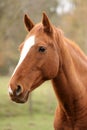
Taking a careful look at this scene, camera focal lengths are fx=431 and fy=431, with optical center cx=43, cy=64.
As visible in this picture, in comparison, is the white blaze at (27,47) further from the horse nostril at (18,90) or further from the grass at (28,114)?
the grass at (28,114)

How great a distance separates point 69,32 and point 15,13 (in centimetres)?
1273

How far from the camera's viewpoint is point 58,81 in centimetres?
515

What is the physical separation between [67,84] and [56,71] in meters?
0.29

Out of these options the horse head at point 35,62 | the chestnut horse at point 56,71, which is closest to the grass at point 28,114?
the chestnut horse at point 56,71

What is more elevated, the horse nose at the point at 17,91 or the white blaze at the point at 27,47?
the white blaze at the point at 27,47

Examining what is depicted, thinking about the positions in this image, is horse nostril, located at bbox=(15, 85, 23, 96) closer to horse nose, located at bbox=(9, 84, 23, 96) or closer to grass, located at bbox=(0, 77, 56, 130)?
horse nose, located at bbox=(9, 84, 23, 96)

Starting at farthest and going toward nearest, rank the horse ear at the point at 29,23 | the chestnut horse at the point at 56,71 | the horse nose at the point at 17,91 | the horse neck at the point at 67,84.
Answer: the horse ear at the point at 29,23
the horse neck at the point at 67,84
the chestnut horse at the point at 56,71
the horse nose at the point at 17,91

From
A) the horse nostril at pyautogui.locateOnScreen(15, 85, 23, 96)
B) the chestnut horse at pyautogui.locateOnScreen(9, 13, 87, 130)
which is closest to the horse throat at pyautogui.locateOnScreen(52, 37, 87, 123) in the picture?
the chestnut horse at pyautogui.locateOnScreen(9, 13, 87, 130)

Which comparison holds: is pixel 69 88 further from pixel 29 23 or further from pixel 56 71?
pixel 29 23

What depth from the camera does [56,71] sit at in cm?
499

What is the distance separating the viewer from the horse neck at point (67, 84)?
5138 mm

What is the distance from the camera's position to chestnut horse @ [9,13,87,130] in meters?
4.77

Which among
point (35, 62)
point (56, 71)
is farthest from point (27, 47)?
point (56, 71)

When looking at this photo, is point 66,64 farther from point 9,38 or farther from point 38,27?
point 9,38
